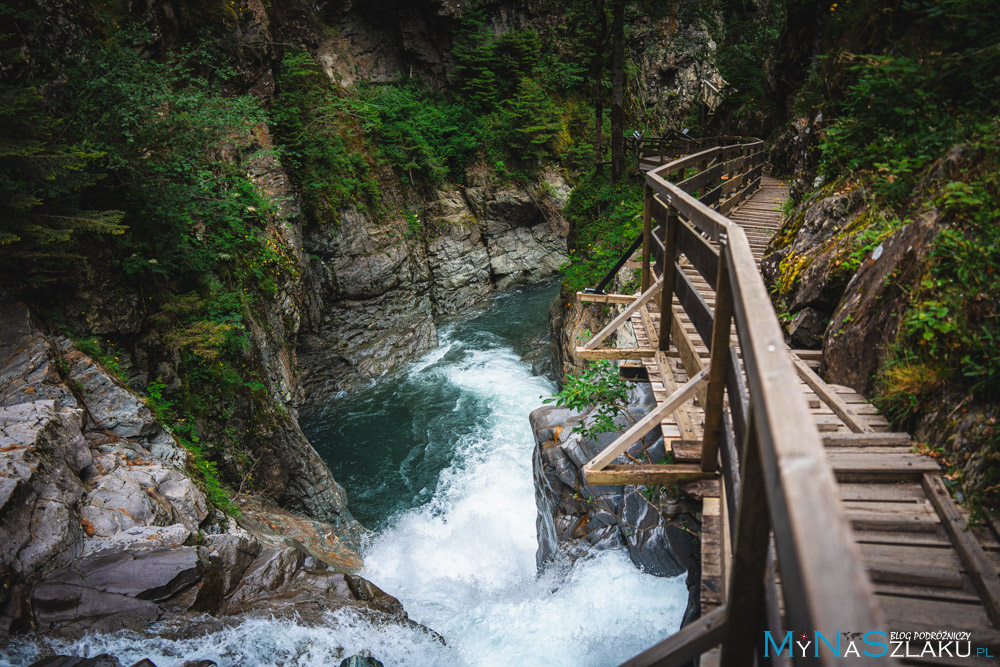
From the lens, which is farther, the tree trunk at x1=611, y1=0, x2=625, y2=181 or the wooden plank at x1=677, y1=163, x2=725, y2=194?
the tree trunk at x1=611, y1=0, x2=625, y2=181

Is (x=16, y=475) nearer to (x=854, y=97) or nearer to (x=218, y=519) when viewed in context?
(x=218, y=519)

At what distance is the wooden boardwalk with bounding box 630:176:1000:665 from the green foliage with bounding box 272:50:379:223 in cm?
1526

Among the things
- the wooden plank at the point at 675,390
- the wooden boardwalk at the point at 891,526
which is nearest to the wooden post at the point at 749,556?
the wooden boardwalk at the point at 891,526

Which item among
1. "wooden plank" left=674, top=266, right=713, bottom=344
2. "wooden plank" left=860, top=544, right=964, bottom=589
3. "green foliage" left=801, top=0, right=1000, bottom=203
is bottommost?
"wooden plank" left=860, top=544, right=964, bottom=589

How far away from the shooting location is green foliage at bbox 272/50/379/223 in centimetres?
1556

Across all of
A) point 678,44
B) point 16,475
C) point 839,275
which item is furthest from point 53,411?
point 678,44

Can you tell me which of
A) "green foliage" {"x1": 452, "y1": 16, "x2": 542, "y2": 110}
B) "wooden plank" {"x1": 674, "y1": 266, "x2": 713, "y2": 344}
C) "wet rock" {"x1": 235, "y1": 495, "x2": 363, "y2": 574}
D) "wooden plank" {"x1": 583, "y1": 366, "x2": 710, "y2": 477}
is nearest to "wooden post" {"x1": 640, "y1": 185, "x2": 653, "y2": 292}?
"wooden plank" {"x1": 674, "y1": 266, "x2": 713, "y2": 344}

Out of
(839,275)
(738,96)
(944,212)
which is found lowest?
(839,275)

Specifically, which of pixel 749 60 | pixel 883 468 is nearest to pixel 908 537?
pixel 883 468

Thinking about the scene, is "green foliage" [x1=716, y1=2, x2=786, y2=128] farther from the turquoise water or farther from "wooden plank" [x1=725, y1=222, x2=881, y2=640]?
"wooden plank" [x1=725, y1=222, x2=881, y2=640]

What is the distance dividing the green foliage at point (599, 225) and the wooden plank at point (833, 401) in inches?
324

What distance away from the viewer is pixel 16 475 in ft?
15.7

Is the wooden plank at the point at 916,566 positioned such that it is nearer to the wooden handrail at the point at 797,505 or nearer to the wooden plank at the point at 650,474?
the wooden plank at the point at 650,474

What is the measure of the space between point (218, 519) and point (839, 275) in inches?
305
